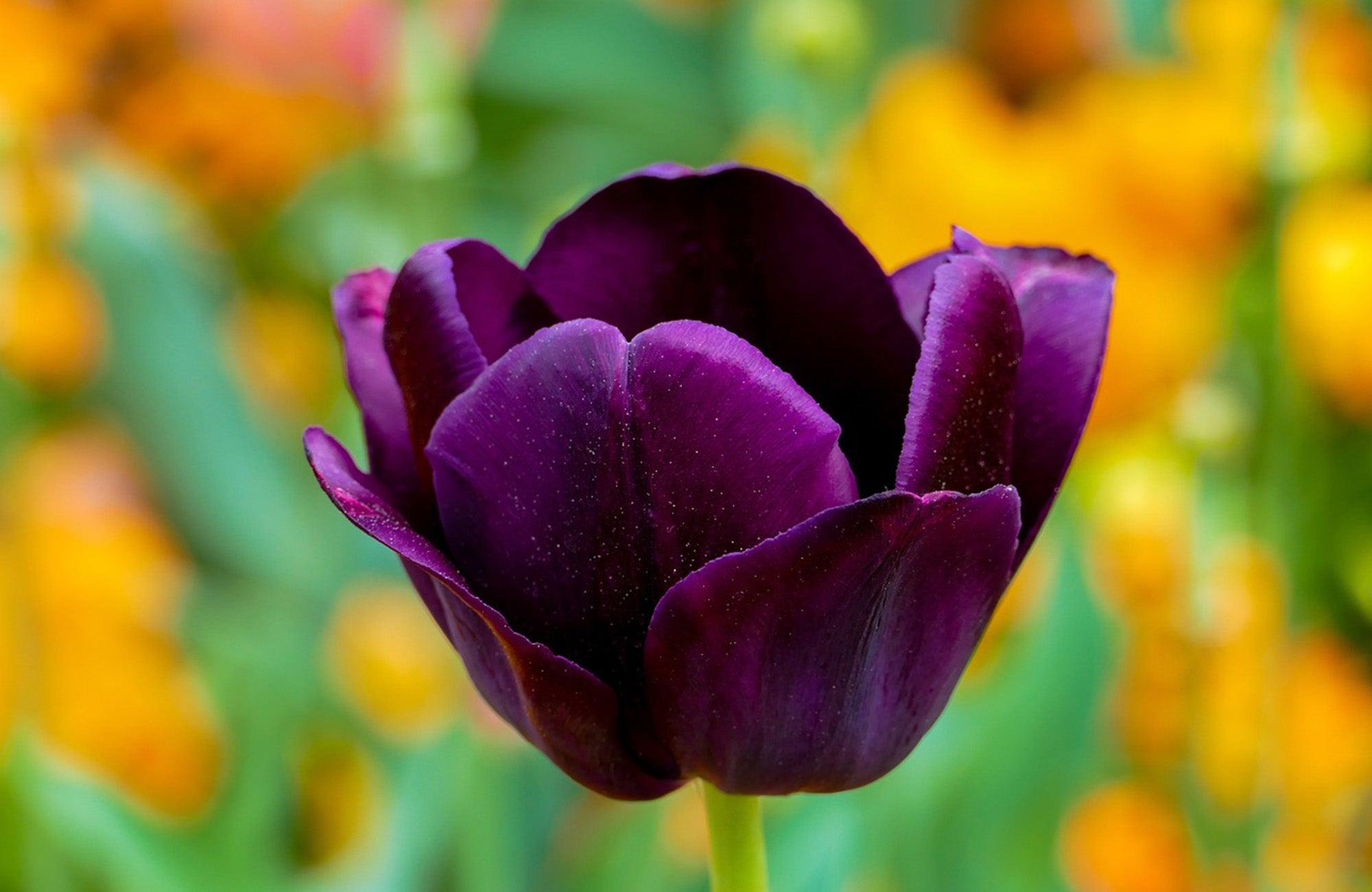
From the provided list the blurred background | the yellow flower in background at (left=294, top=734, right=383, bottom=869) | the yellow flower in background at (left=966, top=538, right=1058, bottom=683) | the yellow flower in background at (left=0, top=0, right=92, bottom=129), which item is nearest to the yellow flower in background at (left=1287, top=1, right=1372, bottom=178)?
→ the blurred background

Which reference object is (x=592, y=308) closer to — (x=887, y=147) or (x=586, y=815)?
(x=586, y=815)

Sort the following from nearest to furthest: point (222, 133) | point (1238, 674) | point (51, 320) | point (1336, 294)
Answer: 1. point (1238, 674)
2. point (1336, 294)
3. point (51, 320)
4. point (222, 133)

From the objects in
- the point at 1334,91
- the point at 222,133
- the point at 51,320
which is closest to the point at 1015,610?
the point at 1334,91

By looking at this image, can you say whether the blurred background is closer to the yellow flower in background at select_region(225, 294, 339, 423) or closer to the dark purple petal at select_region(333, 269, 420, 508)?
the yellow flower in background at select_region(225, 294, 339, 423)

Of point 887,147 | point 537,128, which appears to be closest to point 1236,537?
point 887,147

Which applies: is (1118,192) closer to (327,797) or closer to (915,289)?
(327,797)

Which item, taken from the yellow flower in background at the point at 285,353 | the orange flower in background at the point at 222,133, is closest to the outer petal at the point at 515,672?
the yellow flower in background at the point at 285,353
